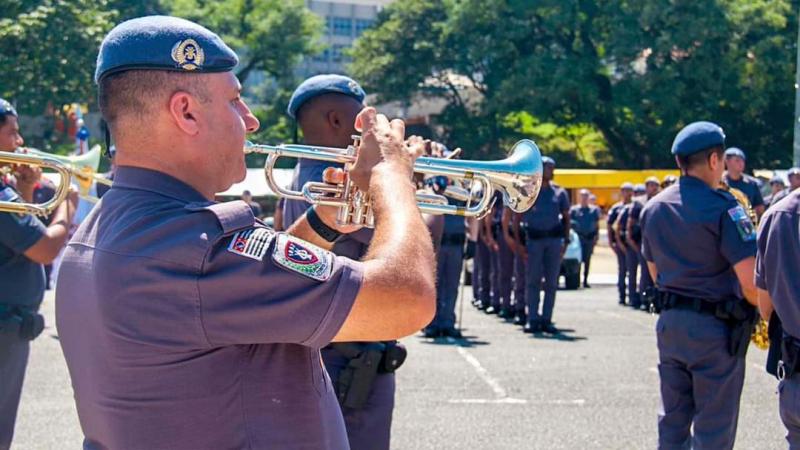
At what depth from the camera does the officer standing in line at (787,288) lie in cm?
392

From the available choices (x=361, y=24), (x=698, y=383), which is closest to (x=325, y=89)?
(x=698, y=383)

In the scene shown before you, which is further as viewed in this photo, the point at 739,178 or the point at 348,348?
the point at 739,178

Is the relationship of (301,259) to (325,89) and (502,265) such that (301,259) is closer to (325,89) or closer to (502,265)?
(325,89)

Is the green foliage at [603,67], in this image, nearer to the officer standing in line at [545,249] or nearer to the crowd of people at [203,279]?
the officer standing in line at [545,249]

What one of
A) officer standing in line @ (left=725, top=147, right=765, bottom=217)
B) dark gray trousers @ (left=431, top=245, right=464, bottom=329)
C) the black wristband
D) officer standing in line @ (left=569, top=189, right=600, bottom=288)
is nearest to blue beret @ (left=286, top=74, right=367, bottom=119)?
the black wristband

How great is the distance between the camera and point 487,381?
8.19 metres

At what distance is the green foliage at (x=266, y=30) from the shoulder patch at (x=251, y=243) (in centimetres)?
4438

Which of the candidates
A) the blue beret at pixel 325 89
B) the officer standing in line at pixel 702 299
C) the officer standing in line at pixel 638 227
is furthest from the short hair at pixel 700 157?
the officer standing in line at pixel 638 227

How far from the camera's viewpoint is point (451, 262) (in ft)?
36.0

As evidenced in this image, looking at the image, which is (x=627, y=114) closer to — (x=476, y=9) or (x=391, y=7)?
(x=476, y=9)

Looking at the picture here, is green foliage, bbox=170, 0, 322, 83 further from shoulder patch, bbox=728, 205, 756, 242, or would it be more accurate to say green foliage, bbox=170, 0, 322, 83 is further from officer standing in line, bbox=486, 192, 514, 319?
shoulder patch, bbox=728, 205, 756, 242

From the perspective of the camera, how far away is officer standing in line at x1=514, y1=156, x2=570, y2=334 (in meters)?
11.2

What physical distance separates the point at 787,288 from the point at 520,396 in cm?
391

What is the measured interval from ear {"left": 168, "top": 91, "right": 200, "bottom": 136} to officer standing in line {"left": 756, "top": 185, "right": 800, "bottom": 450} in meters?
2.69
